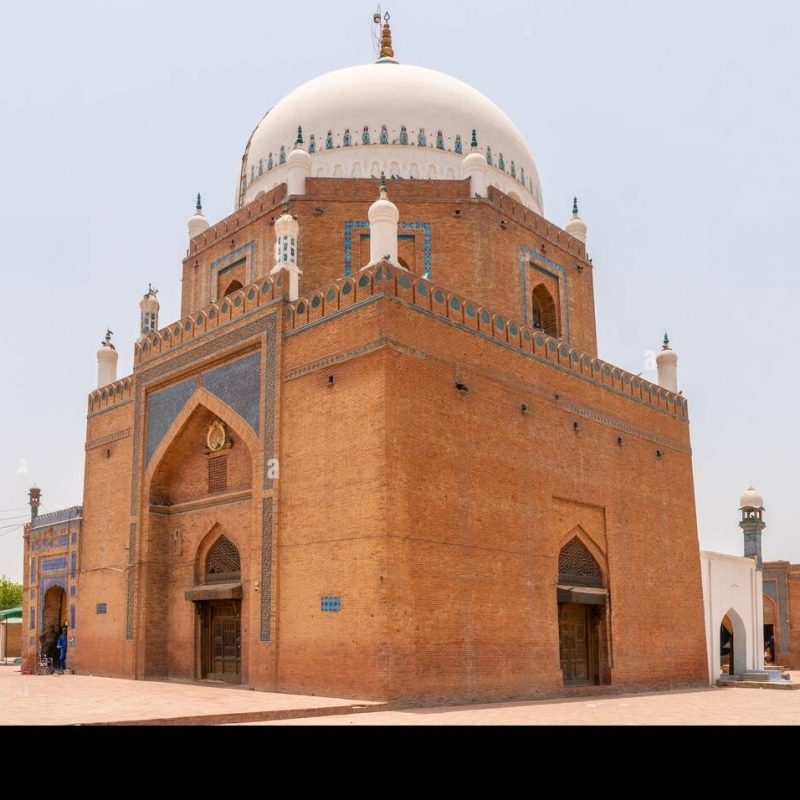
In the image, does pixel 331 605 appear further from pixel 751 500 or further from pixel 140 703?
pixel 751 500

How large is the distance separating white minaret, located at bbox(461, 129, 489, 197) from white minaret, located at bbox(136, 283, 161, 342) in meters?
5.59

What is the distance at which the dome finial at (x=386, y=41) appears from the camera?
744 inches

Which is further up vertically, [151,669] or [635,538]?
[635,538]

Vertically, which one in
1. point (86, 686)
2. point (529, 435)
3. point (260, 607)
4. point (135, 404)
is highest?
point (135, 404)

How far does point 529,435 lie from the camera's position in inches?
515

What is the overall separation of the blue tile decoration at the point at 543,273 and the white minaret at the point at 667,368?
216 centimetres

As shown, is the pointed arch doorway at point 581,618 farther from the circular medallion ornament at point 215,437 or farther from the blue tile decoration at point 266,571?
the circular medallion ornament at point 215,437

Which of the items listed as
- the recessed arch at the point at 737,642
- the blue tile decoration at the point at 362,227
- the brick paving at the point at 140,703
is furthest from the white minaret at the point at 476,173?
the recessed arch at the point at 737,642
